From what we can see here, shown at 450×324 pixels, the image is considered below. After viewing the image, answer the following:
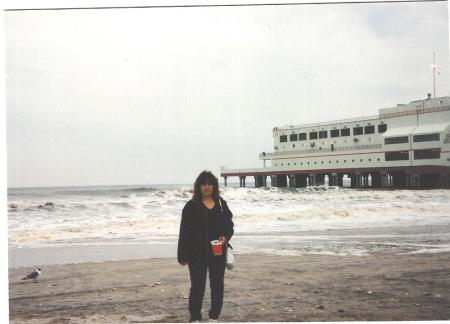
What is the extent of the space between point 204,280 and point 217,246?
0.32 m

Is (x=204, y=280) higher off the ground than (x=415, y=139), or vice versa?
(x=415, y=139)

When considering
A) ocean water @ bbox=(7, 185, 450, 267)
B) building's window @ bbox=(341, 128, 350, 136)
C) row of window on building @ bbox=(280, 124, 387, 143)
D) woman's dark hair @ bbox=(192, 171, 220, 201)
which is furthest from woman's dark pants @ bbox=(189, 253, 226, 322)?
building's window @ bbox=(341, 128, 350, 136)

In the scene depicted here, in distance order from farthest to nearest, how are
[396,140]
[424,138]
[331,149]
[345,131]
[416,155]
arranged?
[331,149], [345,131], [396,140], [416,155], [424,138]

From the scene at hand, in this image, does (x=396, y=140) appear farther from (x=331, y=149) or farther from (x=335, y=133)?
(x=331, y=149)

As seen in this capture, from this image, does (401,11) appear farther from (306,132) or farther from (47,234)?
(306,132)

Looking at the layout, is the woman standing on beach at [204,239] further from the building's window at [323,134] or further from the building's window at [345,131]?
the building's window at [323,134]

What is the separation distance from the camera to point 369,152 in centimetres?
2197

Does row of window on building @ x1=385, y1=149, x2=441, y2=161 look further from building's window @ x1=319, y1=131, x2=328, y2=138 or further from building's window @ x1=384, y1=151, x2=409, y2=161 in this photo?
building's window @ x1=319, y1=131, x2=328, y2=138

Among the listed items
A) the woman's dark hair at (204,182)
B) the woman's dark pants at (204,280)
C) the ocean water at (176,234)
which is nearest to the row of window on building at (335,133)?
the ocean water at (176,234)

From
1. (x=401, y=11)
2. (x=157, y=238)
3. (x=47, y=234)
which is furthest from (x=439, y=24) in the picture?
(x=47, y=234)

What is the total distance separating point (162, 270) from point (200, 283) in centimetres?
174

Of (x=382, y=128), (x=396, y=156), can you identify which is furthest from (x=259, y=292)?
(x=396, y=156)

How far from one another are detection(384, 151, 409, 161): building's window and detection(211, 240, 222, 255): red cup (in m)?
16.6

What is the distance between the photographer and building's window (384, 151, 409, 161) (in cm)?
1811
